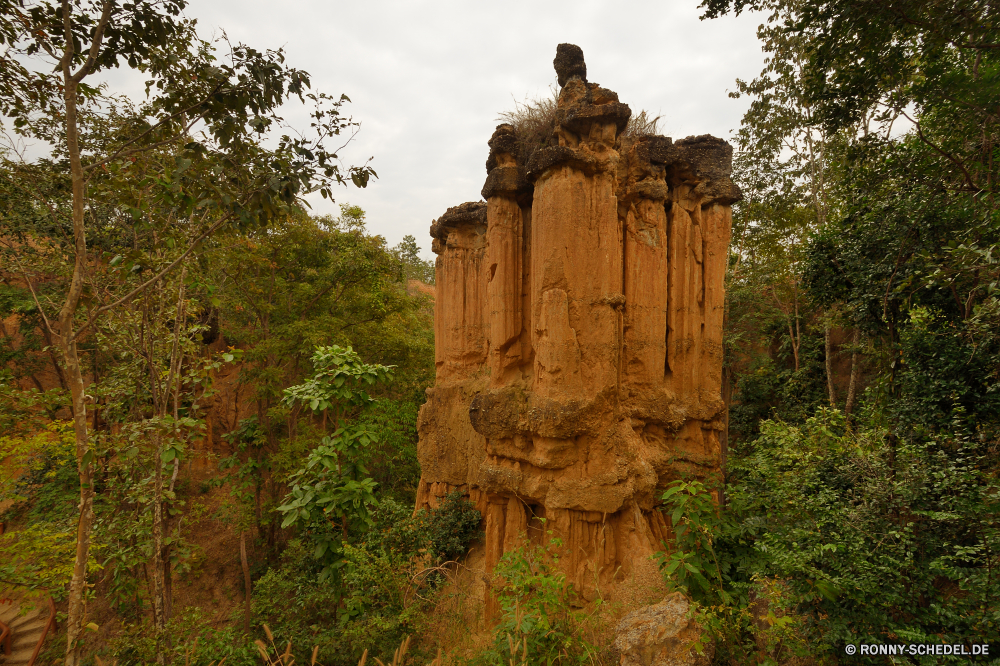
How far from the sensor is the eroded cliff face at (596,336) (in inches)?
278

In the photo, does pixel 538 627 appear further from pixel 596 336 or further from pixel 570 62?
pixel 570 62

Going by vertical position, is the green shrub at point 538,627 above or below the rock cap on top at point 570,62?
below

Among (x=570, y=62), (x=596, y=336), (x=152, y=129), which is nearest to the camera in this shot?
(x=152, y=129)

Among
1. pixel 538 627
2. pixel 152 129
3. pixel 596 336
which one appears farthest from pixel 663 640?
pixel 152 129

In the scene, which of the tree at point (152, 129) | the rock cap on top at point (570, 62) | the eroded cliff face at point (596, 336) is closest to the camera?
the tree at point (152, 129)

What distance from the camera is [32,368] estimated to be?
46.4 feet

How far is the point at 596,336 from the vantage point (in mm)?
7211

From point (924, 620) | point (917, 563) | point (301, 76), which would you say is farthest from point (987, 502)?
point (301, 76)

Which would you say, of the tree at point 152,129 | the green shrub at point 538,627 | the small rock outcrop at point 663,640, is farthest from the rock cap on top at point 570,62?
the small rock outcrop at point 663,640

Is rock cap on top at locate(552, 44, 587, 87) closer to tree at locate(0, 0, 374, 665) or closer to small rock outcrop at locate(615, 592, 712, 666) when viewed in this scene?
tree at locate(0, 0, 374, 665)

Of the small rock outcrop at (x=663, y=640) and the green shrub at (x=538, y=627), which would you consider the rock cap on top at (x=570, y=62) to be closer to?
the green shrub at (x=538, y=627)

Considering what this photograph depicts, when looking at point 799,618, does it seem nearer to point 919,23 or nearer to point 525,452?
point 525,452

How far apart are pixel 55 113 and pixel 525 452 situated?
725 centimetres

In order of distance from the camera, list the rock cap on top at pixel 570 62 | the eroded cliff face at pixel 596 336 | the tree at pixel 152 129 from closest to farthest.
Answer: the tree at pixel 152 129, the eroded cliff face at pixel 596 336, the rock cap on top at pixel 570 62
